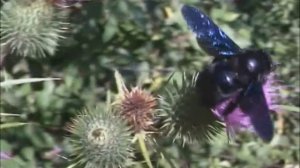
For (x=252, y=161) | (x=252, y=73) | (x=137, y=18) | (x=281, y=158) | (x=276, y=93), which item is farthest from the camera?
(x=281, y=158)

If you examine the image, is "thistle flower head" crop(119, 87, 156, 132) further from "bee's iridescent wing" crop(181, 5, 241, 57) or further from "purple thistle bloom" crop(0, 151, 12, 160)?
"purple thistle bloom" crop(0, 151, 12, 160)

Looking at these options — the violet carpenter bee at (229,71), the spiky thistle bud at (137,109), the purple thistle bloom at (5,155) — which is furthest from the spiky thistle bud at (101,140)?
the purple thistle bloom at (5,155)

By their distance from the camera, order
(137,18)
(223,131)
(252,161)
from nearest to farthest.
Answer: (223,131), (137,18), (252,161)

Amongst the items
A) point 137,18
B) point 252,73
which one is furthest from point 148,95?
point 137,18

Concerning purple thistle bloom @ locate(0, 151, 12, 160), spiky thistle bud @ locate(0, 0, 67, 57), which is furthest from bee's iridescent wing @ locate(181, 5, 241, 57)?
purple thistle bloom @ locate(0, 151, 12, 160)

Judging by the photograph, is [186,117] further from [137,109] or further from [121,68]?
[121,68]

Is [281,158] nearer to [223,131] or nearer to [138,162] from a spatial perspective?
[223,131]

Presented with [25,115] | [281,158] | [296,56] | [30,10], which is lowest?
[281,158]

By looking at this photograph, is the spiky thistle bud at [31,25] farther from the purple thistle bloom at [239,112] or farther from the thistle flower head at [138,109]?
the purple thistle bloom at [239,112]
